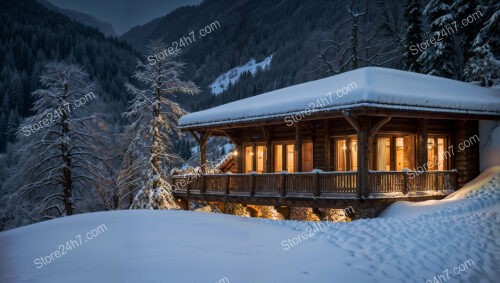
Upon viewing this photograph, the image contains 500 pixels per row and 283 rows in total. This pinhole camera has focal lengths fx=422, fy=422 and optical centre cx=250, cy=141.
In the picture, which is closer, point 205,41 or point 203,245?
point 203,245

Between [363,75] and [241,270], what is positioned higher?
[363,75]

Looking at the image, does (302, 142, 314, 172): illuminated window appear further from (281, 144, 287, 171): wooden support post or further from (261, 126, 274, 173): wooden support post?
(261, 126, 274, 173): wooden support post

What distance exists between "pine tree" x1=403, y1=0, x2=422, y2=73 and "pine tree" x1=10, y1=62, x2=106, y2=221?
23472 millimetres

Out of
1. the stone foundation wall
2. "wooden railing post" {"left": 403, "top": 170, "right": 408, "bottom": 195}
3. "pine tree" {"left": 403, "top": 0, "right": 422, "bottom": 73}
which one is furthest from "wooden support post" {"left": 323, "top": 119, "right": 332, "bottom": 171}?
"pine tree" {"left": 403, "top": 0, "right": 422, "bottom": 73}

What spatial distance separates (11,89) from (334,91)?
70.7 m

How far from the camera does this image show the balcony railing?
14.9 metres

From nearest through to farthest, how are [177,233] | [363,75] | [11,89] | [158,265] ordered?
[158,265] < [177,233] < [363,75] < [11,89]

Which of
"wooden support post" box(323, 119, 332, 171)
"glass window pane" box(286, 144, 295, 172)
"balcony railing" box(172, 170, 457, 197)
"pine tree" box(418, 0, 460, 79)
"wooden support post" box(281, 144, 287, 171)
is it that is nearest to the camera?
"balcony railing" box(172, 170, 457, 197)

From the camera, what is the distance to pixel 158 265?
668 centimetres

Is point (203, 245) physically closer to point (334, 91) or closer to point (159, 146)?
point (334, 91)

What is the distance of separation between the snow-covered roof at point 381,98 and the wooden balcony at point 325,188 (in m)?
2.48

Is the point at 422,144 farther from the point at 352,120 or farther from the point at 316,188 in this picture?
the point at 316,188

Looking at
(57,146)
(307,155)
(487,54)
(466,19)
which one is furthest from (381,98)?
(57,146)

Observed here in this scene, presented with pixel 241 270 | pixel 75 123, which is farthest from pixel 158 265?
pixel 75 123
